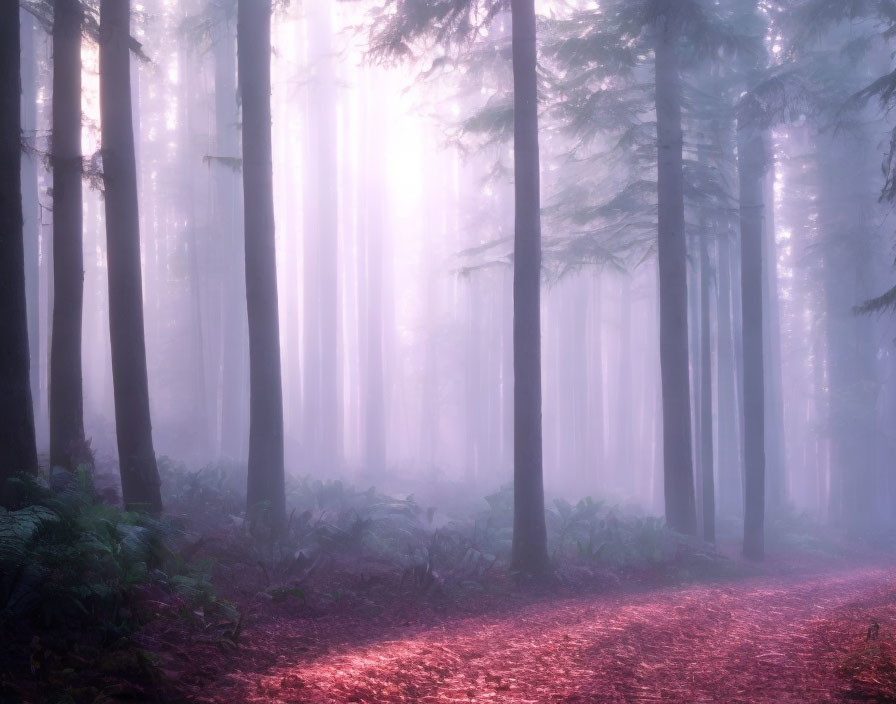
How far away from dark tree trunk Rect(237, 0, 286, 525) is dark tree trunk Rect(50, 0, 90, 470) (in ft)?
9.00

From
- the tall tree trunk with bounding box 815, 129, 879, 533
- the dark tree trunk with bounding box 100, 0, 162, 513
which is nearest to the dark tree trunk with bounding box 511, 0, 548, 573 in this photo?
the dark tree trunk with bounding box 100, 0, 162, 513

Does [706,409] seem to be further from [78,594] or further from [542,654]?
[78,594]

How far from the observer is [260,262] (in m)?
12.4

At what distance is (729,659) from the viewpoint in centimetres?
697

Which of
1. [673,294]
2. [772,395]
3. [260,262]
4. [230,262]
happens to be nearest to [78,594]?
[260,262]

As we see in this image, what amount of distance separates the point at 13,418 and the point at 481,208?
28769 mm

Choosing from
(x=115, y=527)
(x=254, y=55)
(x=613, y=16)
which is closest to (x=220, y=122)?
(x=254, y=55)

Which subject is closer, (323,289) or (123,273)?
(123,273)

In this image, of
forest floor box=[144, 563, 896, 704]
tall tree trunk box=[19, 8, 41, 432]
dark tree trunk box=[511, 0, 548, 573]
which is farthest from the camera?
tall tree trunk box=[19, 8, 41, 432]

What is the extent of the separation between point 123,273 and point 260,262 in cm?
249

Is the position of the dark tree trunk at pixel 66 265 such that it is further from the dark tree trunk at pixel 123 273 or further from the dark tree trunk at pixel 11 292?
the dark tree trunk at pixel 11 292

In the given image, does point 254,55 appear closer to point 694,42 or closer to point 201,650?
point 694,42

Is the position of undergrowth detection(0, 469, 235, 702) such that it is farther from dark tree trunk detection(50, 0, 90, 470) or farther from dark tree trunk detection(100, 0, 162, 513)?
dark tree trunk detection(50, 0, 90, 470)

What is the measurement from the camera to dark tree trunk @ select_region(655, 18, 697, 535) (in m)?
16.1
